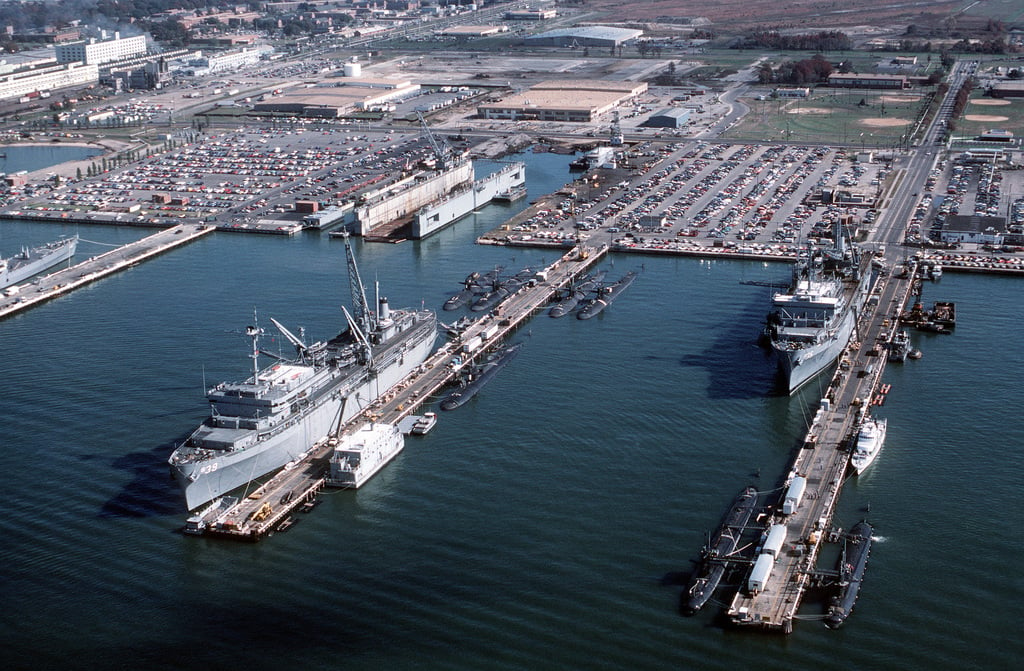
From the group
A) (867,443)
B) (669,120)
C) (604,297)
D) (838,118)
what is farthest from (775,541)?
(838,118)

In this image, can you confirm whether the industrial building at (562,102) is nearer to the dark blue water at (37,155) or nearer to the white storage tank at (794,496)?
the dark blue water at (37,155)

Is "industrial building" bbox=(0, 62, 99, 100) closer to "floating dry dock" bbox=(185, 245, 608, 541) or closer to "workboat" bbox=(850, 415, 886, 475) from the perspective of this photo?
"floating dry dock" bbox=(185, 245, 608, 541)

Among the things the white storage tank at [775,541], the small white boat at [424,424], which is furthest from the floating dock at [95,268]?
the white storage tank at [775,541]

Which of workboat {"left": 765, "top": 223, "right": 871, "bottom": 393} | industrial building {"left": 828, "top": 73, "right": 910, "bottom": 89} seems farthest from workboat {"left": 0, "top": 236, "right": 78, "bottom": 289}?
industrial building {"left": 828, "top": 73, "right": 910, "bottom": 89}

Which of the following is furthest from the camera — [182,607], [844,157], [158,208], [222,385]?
[844,157]

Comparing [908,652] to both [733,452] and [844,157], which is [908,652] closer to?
[733,452]

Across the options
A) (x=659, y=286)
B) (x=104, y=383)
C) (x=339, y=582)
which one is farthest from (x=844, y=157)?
(x=339, y=582)

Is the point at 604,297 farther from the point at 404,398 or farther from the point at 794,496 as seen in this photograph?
the point at 794,496
